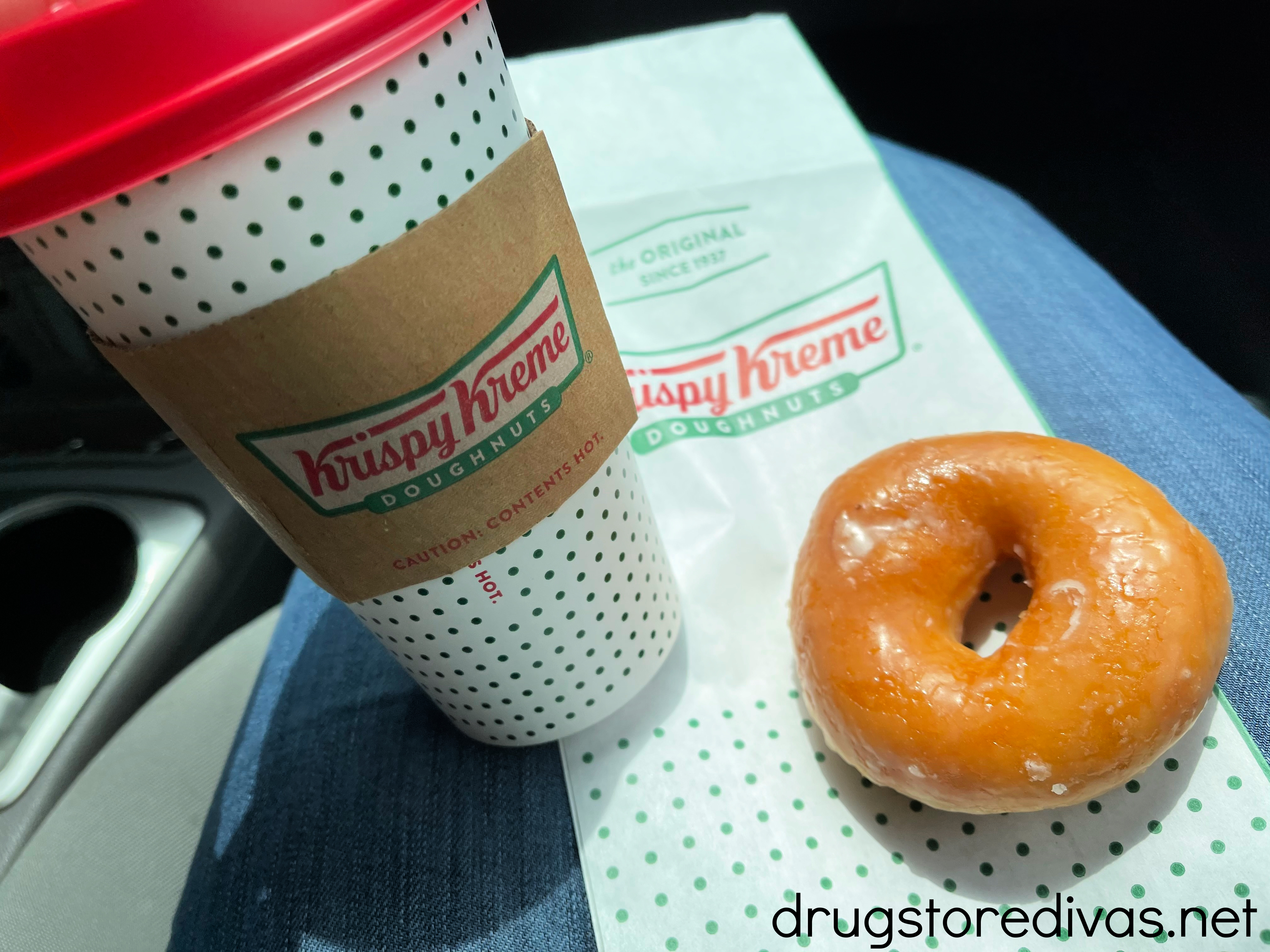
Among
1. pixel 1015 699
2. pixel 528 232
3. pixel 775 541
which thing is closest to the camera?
pixel 528 232

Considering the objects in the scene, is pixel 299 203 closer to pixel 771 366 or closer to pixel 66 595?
Result: pixel 771 366

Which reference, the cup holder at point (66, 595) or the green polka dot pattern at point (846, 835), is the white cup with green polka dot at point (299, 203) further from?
the cup holder at point (66, 595)

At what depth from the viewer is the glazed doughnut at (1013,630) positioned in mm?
498

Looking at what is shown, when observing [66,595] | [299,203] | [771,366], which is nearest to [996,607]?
[771,366]

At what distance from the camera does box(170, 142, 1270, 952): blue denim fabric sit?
0.60 m

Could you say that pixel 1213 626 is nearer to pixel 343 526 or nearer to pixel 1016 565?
pixel 1016 565

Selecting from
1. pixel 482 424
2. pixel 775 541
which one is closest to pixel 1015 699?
pixel 775 541

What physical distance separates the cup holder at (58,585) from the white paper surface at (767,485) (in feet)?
2.00

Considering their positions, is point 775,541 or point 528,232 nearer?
point 528,232

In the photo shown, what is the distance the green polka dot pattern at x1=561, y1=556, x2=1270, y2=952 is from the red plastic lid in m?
→ 0.52

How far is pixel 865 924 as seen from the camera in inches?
21.4

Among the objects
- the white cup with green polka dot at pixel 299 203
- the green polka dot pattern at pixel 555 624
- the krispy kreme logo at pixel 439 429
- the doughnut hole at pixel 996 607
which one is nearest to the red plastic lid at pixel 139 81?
the white cup with green polka dot at pixel 299 203

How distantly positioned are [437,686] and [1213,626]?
53cm

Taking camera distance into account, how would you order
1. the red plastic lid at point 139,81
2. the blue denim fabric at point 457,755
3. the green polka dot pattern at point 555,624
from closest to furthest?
1. the red plastic lid at point 139,81
2. the green polka dot pattern at point 555,624
3. the blue denim fabric at point 457,755
